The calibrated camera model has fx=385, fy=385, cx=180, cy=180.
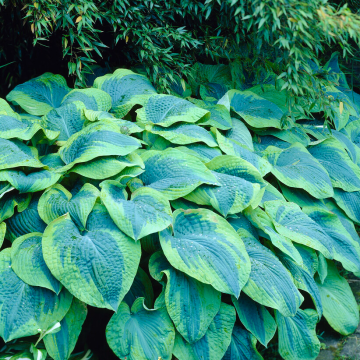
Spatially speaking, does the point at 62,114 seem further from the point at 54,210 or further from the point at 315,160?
the point at 315,160

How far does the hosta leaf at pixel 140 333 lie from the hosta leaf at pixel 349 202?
151cm

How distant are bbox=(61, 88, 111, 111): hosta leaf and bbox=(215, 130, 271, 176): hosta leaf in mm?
740

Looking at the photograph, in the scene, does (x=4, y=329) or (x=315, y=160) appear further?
(x=315, y=160)

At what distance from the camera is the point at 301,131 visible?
279cm

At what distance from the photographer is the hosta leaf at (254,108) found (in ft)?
8.71

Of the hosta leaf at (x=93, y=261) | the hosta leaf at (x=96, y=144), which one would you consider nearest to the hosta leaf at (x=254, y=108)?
the hosta leaf at (x=96, y=144)

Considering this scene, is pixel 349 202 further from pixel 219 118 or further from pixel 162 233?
pixel 162 233

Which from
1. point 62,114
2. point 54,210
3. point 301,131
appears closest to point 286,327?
point 54,210

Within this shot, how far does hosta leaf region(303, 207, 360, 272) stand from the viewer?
7.26 ft

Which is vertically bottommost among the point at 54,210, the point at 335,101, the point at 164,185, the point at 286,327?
the point at 286,327

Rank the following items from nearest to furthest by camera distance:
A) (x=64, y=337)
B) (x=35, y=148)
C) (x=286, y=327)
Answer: (x=64, y=337)
(x=286, y=327)
(x=35, y=148)

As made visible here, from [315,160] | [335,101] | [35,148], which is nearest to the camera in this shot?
[35,148]

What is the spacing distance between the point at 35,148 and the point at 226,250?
1178mm

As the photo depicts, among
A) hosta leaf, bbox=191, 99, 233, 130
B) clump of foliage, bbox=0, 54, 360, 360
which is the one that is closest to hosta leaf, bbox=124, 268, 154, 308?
clump of foliage, bbox=0, 54, 360, 360
